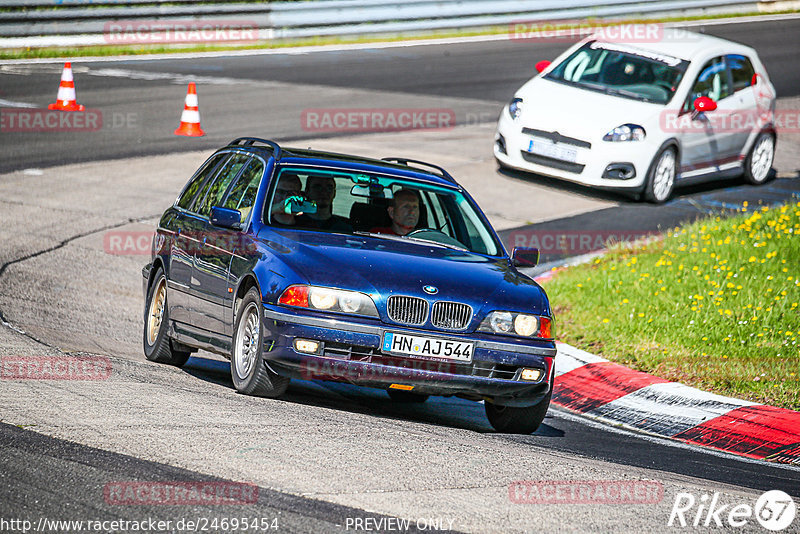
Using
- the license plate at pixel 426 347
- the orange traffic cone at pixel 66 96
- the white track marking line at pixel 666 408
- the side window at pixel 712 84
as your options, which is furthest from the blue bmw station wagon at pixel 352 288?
the orange traffic cone at pixel 66 96

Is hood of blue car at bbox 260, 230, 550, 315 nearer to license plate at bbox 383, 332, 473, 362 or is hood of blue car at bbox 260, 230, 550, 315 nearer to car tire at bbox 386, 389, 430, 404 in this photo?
license plate at bbox 383, 332, 473, 362

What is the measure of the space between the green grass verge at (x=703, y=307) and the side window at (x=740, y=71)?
13.5 feet

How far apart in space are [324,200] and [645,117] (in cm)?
831

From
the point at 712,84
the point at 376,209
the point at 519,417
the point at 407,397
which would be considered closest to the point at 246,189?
the point at 376,209

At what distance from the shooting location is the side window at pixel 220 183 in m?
8.81

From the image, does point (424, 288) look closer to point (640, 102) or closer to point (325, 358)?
point (325, 358)

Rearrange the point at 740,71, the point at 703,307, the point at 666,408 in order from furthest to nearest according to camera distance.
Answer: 1. the point at 740,71
2. the point at 703,307
3. the point at 666,408

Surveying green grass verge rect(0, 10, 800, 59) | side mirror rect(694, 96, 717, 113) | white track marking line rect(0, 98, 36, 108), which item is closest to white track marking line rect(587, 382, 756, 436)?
side mirror rect(694, 96, 717, 113)

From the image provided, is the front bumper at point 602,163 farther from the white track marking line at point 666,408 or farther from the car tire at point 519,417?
the car tire at point 519,417

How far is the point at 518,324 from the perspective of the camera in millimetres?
7414

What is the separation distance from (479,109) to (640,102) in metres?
5.97

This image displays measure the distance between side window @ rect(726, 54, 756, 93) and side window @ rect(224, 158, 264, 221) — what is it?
33.9 ft

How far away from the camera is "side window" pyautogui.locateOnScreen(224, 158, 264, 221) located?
8.30m

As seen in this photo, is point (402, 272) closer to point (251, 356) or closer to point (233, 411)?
point (251, 356)
